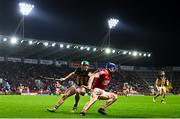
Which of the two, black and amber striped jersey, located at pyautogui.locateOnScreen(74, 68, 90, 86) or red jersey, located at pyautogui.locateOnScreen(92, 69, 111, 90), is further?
black and amber striped jersey, located at pyautogui.locateOnScreen(74, 68, 90, 86)

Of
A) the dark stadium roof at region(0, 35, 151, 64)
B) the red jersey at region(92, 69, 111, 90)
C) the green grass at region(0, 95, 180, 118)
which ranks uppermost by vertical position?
the dark stadium roof at region(0, 35, 151, 64)

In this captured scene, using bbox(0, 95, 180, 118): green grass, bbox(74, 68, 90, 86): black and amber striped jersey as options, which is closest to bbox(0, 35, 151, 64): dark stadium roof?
bbox(0, 95, 180, 118): green grass

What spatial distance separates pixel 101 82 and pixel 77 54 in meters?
59.9

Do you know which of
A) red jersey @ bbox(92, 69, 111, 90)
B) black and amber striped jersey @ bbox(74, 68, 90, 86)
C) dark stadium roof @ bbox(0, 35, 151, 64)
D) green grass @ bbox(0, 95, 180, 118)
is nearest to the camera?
green grass @ bbox(0, 95, 180, 118)

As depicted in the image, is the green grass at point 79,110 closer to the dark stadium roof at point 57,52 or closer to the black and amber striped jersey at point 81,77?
the black and amber striped jersey at point 81,77

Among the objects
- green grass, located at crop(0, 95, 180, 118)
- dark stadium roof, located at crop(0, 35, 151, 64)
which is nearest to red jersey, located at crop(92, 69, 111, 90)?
green grass, located at crop(0, 95, 180, 118)

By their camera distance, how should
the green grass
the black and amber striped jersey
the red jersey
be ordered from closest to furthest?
the green grass, the red jersey, the black and amber striped jersey

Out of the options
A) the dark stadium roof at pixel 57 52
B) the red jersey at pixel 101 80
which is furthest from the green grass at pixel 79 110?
the dark stadium roof at pixel 57 52

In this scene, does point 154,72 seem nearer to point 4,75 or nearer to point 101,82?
point 4,75

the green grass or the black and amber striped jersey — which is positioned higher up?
the black and amber striped jersey

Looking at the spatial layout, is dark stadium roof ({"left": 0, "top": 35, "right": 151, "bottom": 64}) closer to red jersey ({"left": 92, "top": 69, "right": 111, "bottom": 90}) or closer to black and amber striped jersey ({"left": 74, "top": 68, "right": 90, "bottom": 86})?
black and amber striped jersey ({"left": 74, "top": 68, "right": 90, "bottom": 86})

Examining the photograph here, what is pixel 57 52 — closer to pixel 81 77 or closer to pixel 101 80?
pixel 81 77

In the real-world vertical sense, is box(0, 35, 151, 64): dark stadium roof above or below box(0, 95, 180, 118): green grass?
above

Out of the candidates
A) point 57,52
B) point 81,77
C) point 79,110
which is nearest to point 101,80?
point 81,77
